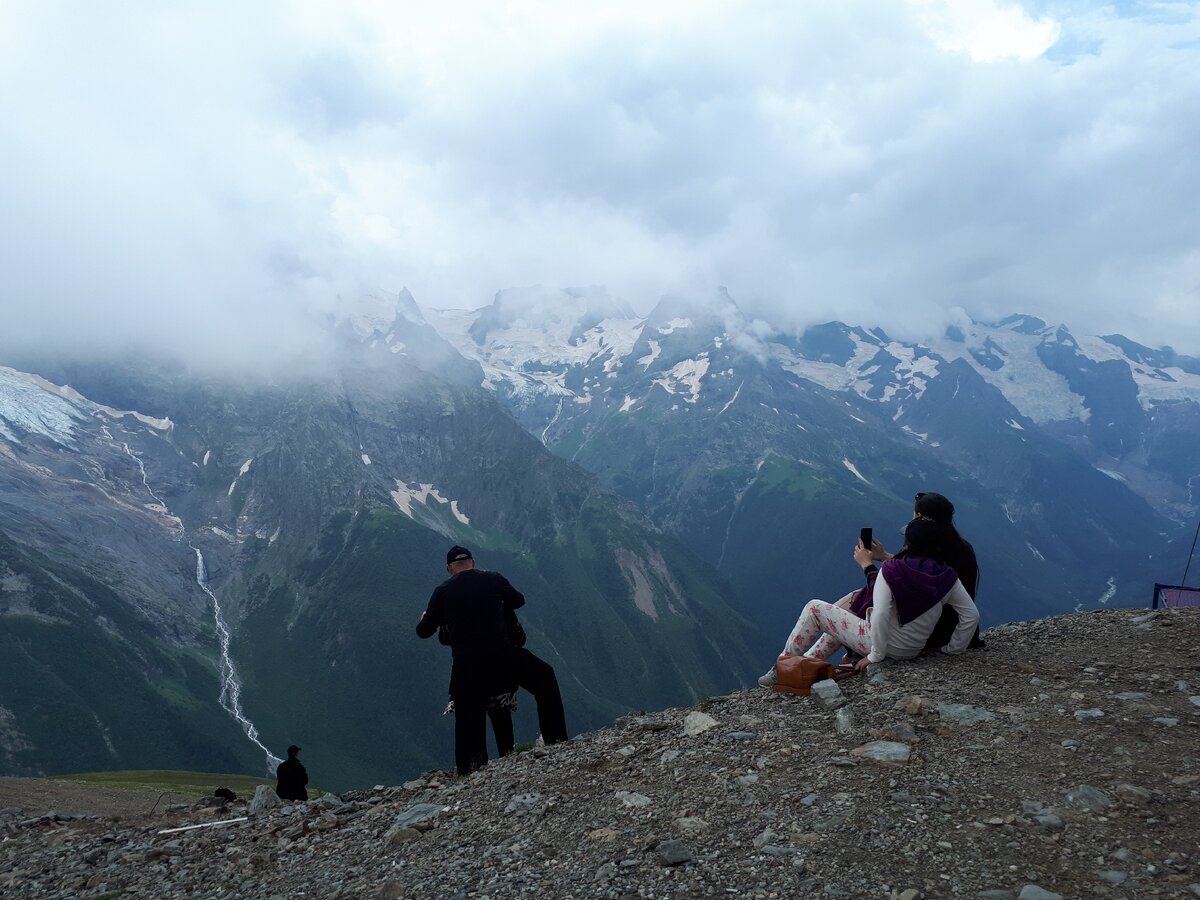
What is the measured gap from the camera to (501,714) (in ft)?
49.1

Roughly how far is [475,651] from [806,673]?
594 centimetres

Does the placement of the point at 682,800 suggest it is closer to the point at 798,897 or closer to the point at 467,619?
the point at 798,897

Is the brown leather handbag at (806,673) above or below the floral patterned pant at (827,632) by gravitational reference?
below

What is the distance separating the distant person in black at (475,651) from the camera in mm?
14242

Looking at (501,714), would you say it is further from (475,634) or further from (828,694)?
(828,694)

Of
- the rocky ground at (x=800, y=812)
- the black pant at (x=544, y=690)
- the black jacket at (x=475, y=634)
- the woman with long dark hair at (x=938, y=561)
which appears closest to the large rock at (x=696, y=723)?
the rocky ground at (x=800, y=812)

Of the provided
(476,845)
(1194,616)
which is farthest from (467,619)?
(1194,616)

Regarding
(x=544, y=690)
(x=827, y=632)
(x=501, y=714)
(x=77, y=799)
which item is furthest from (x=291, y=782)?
(x=827, y=632)

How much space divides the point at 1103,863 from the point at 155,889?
39.3 ft

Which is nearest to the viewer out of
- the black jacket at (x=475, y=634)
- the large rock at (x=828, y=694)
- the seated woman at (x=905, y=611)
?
the large rock at (x=828, y=694)

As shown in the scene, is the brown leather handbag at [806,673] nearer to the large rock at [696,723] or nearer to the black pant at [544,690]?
the large rock at [696,723]

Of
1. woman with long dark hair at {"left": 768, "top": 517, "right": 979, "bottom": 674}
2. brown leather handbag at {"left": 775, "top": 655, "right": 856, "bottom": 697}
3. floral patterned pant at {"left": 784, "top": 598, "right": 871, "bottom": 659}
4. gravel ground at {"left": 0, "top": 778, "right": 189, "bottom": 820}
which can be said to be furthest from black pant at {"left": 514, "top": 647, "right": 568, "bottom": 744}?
gravel ground at {"left": 0, "top": 778, "right": 189, "bottom": 820}

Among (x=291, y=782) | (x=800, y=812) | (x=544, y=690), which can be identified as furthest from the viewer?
(x=291, y=782)

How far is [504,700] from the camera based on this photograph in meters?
14.8
